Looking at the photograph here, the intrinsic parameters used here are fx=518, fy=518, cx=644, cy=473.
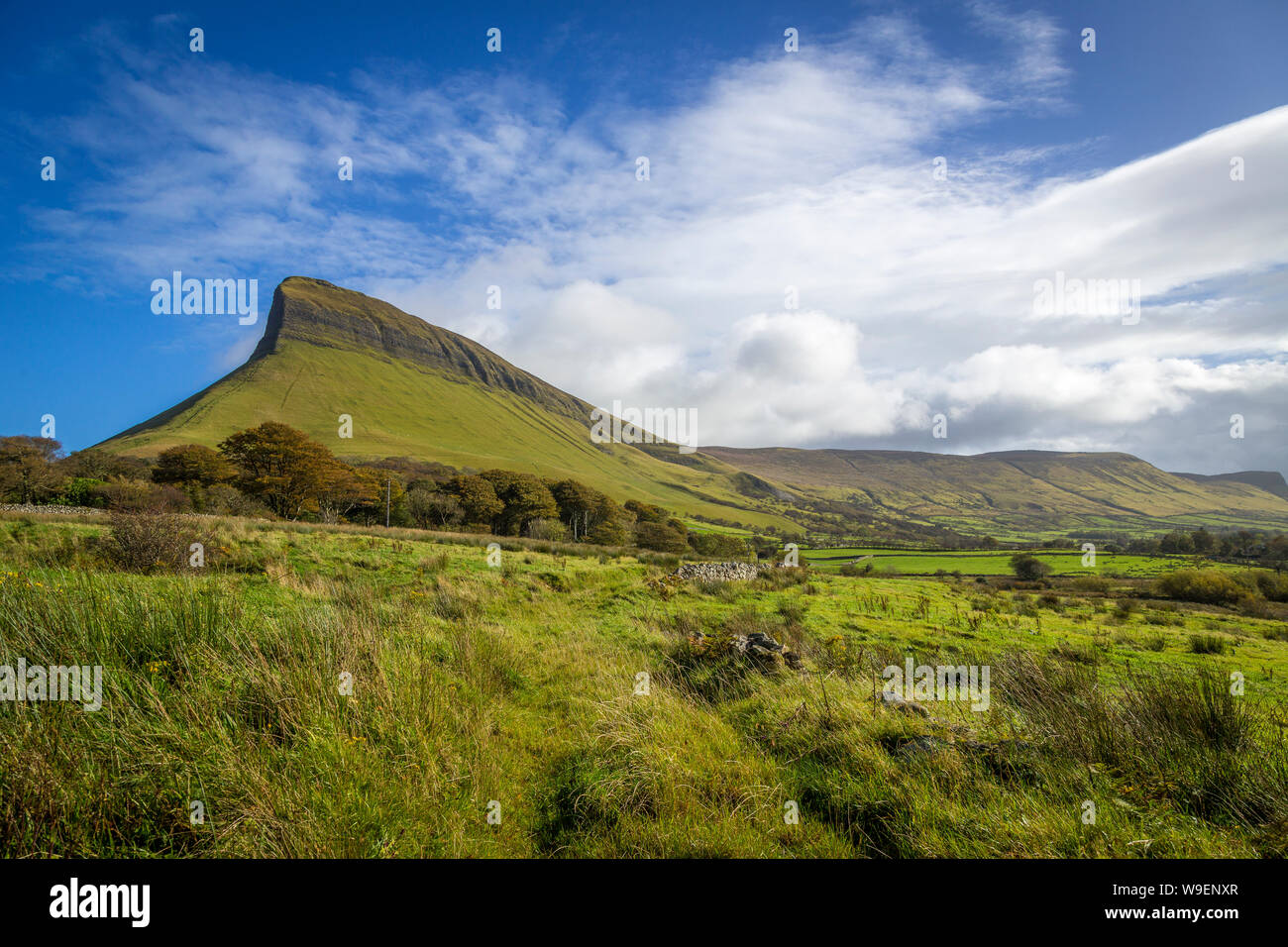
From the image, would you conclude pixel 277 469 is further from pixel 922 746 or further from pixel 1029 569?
pixel 1029 569

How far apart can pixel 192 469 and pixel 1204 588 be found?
285 feet

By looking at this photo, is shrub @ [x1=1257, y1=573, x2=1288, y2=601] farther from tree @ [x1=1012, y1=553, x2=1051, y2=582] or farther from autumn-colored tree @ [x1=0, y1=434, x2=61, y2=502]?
autumn-colored tree @ [x1=0, y1=434, x2=61, y2=502]

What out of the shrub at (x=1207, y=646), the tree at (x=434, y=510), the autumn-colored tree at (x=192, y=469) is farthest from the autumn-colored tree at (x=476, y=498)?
the shrub at (x=1207, y=646)

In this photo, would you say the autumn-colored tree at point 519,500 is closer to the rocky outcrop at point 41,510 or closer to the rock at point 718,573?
the rock at point 718,573

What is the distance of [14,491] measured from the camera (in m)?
32.8

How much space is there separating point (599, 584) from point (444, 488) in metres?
53.8

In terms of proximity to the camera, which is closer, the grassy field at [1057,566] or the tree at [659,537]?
the grassy field at [1057,566]

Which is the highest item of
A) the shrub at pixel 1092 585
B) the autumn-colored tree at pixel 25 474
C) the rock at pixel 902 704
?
the autumn-colored tree at pixel 25 474

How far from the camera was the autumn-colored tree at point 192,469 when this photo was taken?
5353cm

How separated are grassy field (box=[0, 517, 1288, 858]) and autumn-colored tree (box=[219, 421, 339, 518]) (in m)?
54.9

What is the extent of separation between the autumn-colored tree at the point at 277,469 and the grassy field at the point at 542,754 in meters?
54.9

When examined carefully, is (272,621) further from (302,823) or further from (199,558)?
(199,558)
